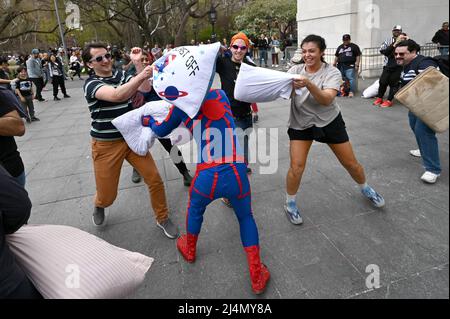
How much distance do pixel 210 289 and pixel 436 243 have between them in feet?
6.55

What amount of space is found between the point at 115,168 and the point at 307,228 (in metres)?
2.01

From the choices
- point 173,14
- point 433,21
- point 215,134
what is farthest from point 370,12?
point 173,14

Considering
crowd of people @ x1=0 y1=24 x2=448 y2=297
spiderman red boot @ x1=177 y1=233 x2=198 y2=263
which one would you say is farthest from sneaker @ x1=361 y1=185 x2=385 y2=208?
spiderman red boot @ x1=177 y1=233 x2=198 y2=263

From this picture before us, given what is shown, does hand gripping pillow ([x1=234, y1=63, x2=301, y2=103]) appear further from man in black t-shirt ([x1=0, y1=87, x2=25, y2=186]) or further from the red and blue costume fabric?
man in black t-shirt ([x1=0, y1=87, x2=25, y2=186])

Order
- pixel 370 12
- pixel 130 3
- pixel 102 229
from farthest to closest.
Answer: pixel 130 3
pixel 370 12
pixel 102 229

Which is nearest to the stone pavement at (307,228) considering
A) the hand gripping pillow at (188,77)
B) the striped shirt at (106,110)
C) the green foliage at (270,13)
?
the striped shirt at (106,110)

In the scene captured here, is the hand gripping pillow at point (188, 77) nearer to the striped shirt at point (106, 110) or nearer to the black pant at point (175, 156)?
the striped shirt at point (106, 110)

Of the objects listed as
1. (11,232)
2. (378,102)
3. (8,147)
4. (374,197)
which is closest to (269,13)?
(378,102)

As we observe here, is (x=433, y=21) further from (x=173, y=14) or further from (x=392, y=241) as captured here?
(x=173, y=14)

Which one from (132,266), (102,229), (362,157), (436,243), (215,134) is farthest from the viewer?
(362,157)

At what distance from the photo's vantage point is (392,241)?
2852 mm

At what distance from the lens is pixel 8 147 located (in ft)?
8.76

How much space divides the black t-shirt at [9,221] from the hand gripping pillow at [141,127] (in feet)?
3.90

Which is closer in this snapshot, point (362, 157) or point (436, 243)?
point (436, 243)
